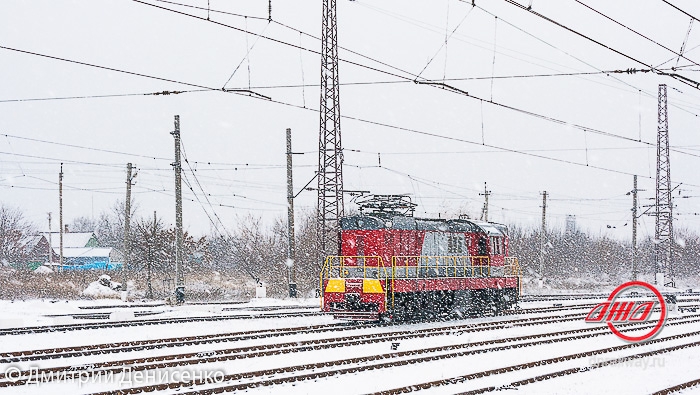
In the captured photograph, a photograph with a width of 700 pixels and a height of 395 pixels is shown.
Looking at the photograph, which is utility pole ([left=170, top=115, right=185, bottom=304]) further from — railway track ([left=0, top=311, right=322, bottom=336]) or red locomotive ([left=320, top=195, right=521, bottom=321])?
red locomotive ([left=320, top=195, right=521, bottom=321])

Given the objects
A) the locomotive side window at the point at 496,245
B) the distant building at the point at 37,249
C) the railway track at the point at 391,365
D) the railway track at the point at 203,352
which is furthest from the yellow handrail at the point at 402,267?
the distant building at the point at 37,249

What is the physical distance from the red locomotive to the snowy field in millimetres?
763

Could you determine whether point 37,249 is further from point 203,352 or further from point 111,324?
point 203,352

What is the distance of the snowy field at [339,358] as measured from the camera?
464 inches

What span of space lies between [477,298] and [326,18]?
12.5 m

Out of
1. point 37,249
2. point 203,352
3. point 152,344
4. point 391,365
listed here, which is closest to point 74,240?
point 37,249

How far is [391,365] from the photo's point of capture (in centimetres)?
1372

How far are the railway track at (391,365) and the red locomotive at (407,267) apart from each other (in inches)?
181

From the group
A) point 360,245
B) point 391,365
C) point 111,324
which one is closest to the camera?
point 391,365

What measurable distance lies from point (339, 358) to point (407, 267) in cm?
772

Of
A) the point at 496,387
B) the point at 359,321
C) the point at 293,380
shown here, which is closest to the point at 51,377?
the point at 293,380

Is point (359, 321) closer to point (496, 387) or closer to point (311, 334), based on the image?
point (311, 334)

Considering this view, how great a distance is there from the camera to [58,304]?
107ft

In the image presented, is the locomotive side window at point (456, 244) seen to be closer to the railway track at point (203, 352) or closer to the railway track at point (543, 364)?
the railway track at point (203, 352)
